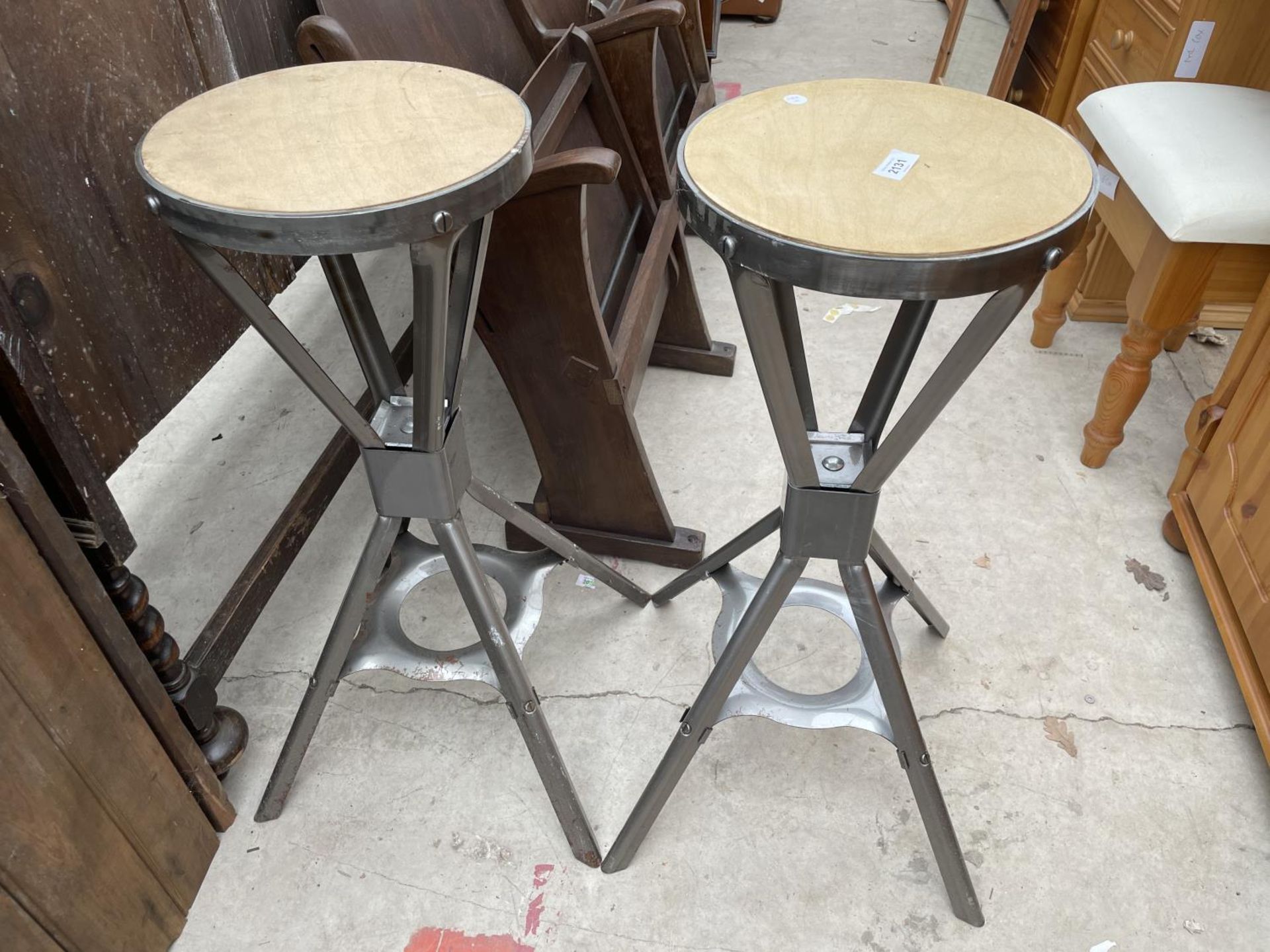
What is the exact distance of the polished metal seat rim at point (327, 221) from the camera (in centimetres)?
90

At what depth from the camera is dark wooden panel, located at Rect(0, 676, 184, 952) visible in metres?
1.03

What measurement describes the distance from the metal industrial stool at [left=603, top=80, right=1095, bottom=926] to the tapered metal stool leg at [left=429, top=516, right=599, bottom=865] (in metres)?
0.07

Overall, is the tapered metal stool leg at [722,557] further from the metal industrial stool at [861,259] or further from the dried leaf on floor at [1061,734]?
the dried leaf on floor at [1061,734]

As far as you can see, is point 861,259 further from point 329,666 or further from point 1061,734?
point 1061,734

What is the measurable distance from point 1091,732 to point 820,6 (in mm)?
4126

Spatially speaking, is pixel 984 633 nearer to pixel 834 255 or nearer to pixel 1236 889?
pixel 1236 889

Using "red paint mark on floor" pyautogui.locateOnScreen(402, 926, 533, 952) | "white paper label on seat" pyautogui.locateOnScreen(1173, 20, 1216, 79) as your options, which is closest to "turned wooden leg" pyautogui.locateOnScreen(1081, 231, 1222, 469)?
"white paper label on seat" pyautogui.locateOnScreen(1173, 20, 1216, 79)

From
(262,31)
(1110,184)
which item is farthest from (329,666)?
(1110,184)

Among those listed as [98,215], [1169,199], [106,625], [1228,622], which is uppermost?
[98,215]

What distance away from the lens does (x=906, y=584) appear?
151 cm

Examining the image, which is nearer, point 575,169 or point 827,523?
point 827,523

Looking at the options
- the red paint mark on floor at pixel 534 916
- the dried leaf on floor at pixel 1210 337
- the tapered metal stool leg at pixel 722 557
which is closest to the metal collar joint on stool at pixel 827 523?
the tapered metal stool leg at pixel 722 557

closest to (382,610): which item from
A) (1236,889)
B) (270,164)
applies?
(270,164)

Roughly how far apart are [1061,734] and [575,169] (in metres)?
1.22
